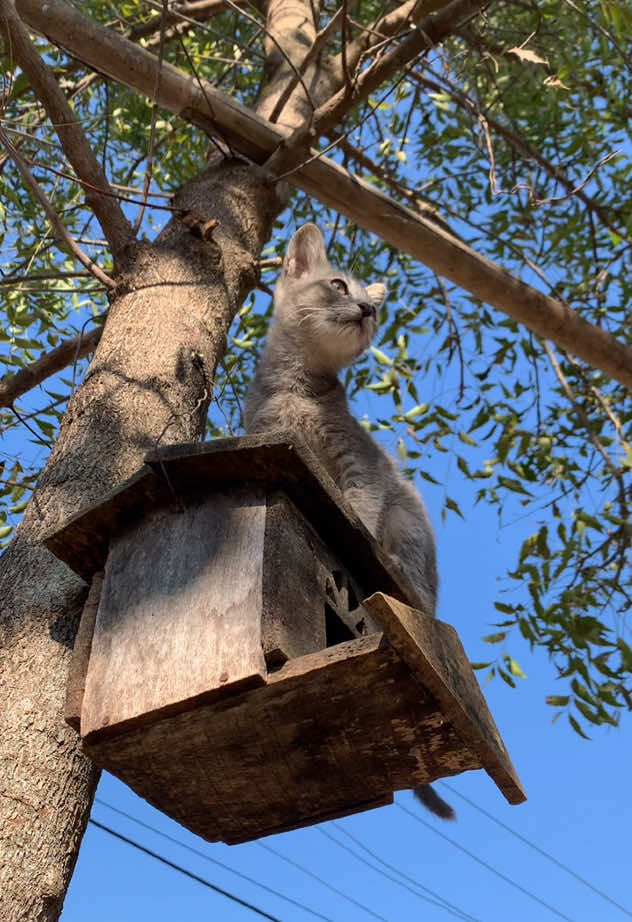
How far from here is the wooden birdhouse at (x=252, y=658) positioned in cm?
196

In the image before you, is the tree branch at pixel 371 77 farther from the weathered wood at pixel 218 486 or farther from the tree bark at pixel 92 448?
the weathered wood at pixel 218 486

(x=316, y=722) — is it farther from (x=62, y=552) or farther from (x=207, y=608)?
(x=62, y=552)

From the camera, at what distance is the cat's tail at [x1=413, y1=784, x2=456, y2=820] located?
325cm

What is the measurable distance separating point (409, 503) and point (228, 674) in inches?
81.2

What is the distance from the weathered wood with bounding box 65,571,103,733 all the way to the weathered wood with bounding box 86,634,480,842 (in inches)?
3.3

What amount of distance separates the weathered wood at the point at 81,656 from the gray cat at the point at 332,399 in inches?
53.0

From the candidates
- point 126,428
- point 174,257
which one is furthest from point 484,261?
point 126,428

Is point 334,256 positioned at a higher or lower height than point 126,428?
higher

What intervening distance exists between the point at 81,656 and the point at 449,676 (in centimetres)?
84

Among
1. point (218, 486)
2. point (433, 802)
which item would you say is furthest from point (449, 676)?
point (433, 802)

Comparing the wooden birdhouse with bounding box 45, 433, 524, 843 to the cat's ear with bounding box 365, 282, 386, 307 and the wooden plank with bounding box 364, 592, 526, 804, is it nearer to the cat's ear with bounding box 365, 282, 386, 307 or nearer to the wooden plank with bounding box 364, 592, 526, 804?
the wooden plank with bounding box 364, 592, 526, 804

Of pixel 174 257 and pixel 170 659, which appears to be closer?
pixel 170 659

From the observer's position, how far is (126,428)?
2.71 metres

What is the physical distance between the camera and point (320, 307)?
4309 mm
